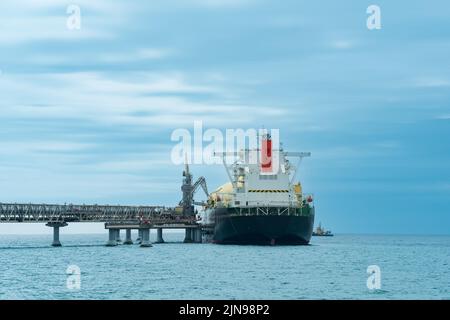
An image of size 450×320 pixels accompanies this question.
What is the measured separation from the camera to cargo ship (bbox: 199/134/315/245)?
116062 millimetres

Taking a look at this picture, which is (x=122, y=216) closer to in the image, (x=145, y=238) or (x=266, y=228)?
(x=145, y=238)

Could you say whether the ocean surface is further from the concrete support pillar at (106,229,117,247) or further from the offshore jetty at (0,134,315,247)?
the concrete support pillar at (106,229,117,247)

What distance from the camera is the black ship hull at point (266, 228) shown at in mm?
115188

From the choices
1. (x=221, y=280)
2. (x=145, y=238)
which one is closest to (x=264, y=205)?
(x=145, y=238)

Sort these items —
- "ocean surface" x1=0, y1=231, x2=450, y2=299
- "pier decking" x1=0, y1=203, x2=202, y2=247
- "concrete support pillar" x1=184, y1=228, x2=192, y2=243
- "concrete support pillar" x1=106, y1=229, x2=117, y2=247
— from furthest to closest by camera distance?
"concrete support pillar" x1=184, y1=228, x2=192, y2=243 → "concrete support pillar" x1=106, y1=229, x2=117, y2=247 → "pier decking" x1=0, y1=203, x2=202, y2=247 → "ocean surface" x1=0, y1=231, x2=450, y2=299

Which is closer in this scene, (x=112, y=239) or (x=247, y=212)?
(x=247, y=212)

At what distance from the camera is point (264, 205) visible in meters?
117

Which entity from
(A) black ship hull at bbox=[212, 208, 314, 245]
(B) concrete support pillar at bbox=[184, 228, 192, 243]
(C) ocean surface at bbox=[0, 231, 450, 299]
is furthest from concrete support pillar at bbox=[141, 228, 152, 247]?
(C) ocean surface at bbox=[0, 231, 450, 299]

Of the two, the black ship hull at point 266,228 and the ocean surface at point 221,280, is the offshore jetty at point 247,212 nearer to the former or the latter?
the black ship hull at point 266,228

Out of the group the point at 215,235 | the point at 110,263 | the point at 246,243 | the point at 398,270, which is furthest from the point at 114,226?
the point at 398,270

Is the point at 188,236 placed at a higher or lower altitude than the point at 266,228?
lower

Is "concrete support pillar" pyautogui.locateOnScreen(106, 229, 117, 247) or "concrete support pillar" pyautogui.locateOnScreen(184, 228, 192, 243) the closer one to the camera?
"concrete support pillar" pyautogui.locateOnScreen(106, 229, 117, 247)

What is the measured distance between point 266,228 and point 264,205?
3.76m

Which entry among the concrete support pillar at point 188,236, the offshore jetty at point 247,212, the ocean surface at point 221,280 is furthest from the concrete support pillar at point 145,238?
the ocean surface at point 221,280
